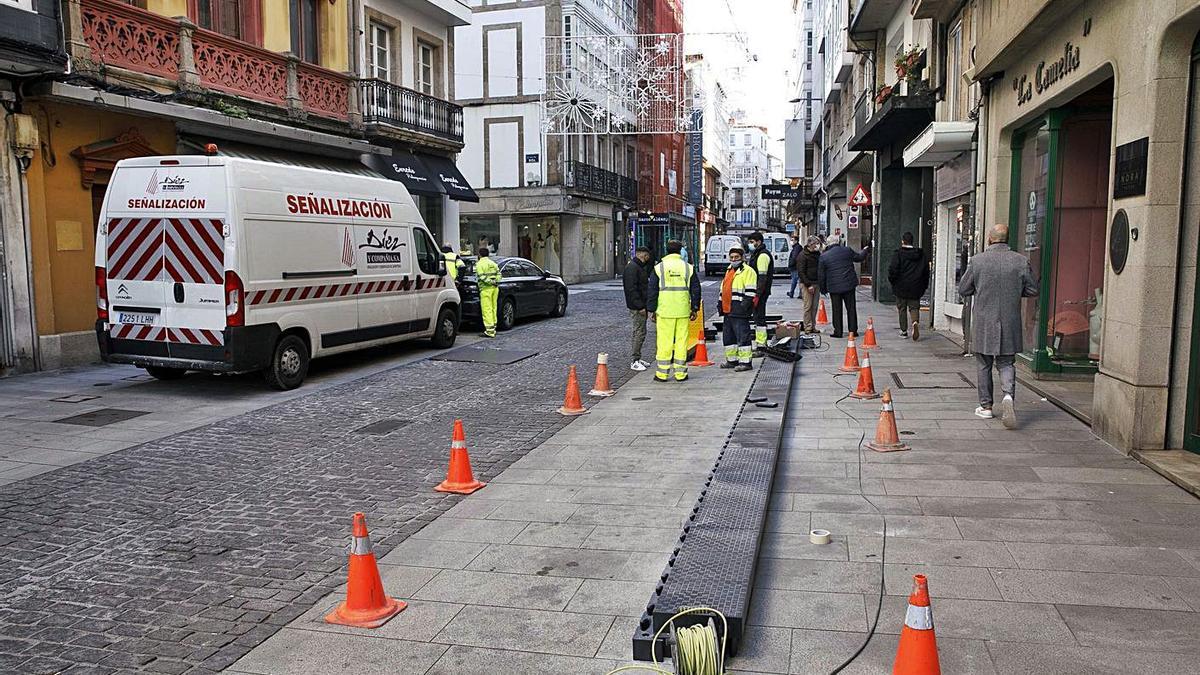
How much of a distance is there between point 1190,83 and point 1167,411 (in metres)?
2.45

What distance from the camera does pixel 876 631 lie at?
162 inches

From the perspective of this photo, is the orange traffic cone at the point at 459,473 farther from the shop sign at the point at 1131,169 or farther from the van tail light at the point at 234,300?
the shop sign at the point at 1131,169

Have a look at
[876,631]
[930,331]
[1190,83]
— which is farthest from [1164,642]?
[930,331]

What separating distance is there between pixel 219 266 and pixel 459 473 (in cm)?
507

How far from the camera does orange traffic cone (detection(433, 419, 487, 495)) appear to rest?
22.1 ft

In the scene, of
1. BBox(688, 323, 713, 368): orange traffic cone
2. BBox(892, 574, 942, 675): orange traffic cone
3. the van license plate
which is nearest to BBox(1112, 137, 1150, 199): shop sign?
BBox(892, 574, 942, 675): orange traffic cone

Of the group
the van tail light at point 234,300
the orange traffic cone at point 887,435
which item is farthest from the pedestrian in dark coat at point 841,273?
the van tail light at point 234,300

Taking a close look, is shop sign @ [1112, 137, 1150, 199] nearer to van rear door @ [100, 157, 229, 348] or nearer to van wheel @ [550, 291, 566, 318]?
van rear door @ [100, 157, 229, 348]

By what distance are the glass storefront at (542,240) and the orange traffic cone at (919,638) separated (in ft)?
114

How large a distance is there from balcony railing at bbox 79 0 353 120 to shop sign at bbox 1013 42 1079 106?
12.7m

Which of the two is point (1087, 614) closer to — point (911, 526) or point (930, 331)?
point (911, 526)

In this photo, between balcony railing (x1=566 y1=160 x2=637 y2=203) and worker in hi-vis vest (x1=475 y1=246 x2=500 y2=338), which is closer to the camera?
worker in hi-vis vest (x1=475 y1=246 x2=500 y2=338)

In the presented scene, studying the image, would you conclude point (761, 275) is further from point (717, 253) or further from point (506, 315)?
point (717, 253)

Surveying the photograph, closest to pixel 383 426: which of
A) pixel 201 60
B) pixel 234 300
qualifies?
pixel 234 300
